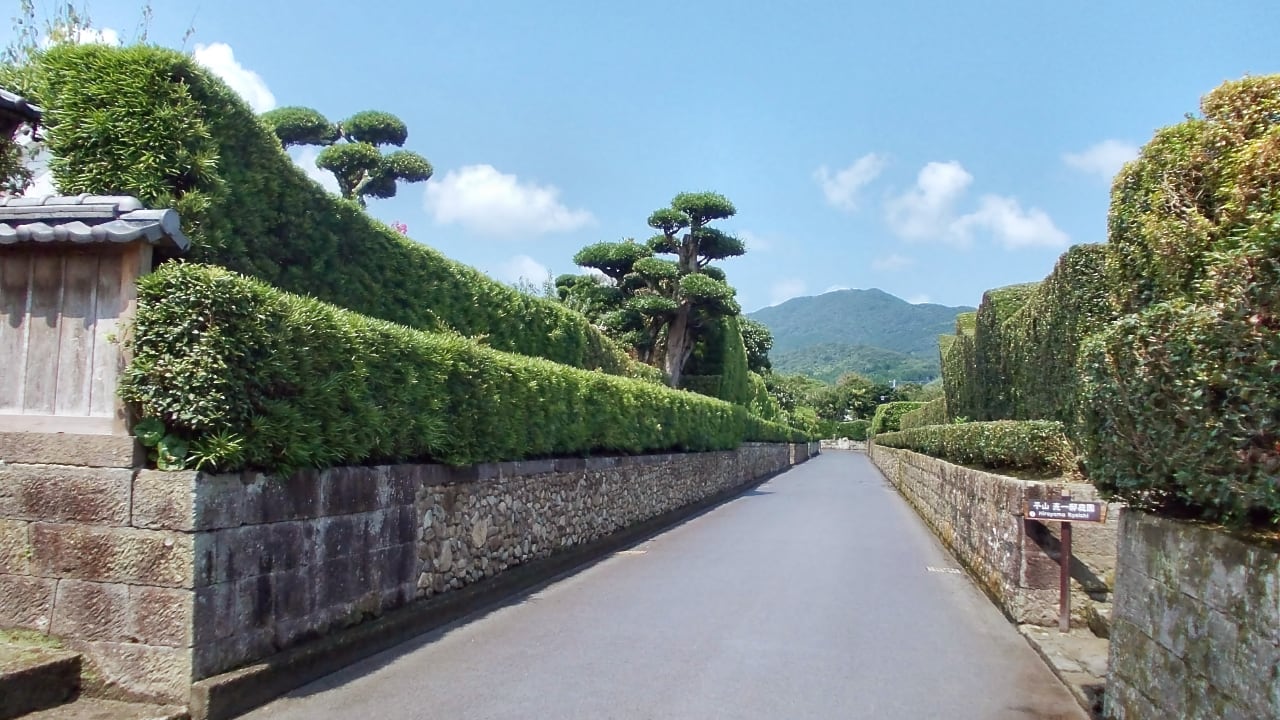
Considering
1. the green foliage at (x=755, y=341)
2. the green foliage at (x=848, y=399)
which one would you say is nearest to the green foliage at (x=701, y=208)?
the green foliage at (x=755, y=341)

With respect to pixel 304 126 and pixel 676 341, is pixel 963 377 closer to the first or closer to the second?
pixel 676 341

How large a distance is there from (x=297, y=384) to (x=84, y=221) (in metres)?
1.58

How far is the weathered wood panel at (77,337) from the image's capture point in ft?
18.0

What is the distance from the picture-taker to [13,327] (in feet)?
18.5

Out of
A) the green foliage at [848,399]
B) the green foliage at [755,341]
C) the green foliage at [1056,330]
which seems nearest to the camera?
the green foliage at [1056,330]

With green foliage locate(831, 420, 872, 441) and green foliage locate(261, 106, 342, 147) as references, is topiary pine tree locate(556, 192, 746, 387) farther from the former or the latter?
green foliage locate(831, 420, 872, 441)

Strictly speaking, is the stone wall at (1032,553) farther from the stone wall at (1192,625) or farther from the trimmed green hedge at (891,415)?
the trimmed green hedge at (891,415)

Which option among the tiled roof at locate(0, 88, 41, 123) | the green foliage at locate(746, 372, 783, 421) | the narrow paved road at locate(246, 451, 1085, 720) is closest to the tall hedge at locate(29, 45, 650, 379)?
the tiled roof at locate(0, 88, 41, 123)

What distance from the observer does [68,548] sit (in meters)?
5.16

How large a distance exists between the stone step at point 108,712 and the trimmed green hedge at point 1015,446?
8100 mm

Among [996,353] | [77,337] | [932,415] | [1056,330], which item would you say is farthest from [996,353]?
[932,415]

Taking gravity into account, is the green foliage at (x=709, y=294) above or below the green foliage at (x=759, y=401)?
above

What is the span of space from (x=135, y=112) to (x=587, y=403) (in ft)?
24.2

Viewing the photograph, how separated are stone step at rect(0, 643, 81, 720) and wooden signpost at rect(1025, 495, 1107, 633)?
7029 millimetres
